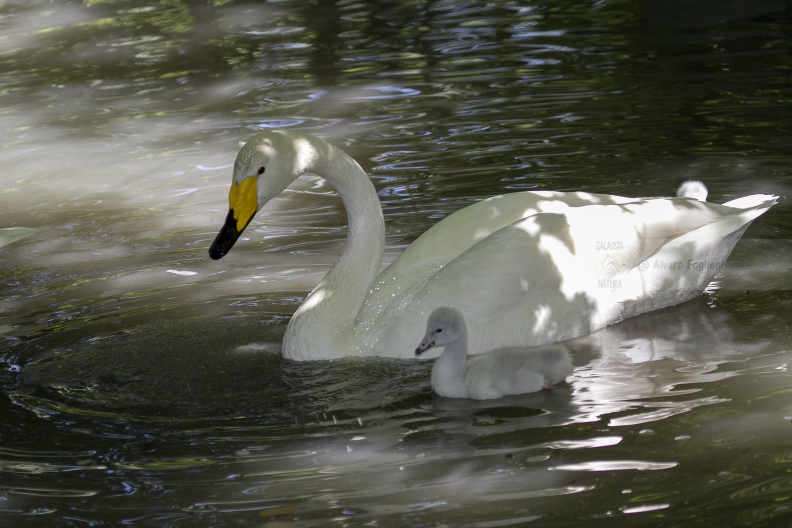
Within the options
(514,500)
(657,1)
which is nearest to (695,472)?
(514,500)

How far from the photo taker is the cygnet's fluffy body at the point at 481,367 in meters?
5.84

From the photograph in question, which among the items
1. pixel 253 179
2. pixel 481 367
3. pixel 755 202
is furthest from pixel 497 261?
pixel 755 202

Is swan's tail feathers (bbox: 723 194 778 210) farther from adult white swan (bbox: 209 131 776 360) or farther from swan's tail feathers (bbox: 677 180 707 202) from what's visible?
swan's tail feathers (bbox: 677 180 707 202)

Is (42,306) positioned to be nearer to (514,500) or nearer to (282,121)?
(514,500)

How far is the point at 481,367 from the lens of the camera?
19.4 feet

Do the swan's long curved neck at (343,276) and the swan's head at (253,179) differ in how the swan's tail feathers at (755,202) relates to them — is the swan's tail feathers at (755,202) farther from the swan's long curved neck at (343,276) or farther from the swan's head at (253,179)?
the swan's head at (253,179)

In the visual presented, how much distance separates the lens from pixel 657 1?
17047mm

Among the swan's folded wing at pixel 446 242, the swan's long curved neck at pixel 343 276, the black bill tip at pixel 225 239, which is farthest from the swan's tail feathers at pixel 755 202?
the black bill tip at pixel 225 239

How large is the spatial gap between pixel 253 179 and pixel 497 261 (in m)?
1.41

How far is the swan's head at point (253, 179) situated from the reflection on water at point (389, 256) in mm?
792

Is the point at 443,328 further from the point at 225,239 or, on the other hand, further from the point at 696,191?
the point at 696,191

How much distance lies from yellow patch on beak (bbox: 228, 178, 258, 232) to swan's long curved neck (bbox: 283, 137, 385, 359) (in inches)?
18.4

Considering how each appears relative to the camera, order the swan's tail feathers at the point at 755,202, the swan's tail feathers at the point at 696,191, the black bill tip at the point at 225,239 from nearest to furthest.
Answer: the black bill tip at the point at 225,239 < the swan's tail feathers at the point at 755,202 < the swan's tail feathers at the point at 696,191

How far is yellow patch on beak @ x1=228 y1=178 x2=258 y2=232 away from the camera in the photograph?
6379 millimetres
